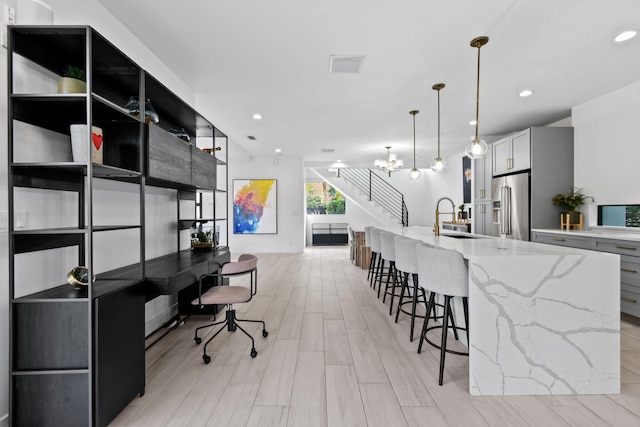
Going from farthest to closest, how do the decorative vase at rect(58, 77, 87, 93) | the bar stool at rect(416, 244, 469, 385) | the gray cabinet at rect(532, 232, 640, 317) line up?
the gray cabinet at rect(532, 232, 640, 317) < the bar stool at rect(416, 244, 469, 385) < the decorative vase at rect(58, 77, 87, 93)

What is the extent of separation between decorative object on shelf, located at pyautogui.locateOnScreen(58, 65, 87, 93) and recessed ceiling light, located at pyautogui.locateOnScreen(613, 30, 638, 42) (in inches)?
167

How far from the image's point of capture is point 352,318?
3.54m

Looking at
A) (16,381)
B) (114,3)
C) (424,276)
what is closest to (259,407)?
(16,381)

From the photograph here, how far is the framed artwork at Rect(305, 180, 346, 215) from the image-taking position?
12.2 metres

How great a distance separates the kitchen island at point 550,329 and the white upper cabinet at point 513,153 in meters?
3.58

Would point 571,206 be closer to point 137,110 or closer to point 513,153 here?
point 513,153

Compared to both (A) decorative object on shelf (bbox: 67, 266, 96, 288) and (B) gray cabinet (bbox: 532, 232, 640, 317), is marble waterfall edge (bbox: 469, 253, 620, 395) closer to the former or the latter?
(B) gray cabinet (bbox: 532, 232, 640, 317)

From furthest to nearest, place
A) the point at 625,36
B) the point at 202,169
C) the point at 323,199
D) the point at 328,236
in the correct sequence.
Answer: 1. the point at 323,199
2. the point at 328,236
3. the point at 202,169
4. the point at 625,36

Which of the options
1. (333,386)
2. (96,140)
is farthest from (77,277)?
(333,386)

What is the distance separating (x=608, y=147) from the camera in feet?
13.8

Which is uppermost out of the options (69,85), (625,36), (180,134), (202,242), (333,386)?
(625,36)

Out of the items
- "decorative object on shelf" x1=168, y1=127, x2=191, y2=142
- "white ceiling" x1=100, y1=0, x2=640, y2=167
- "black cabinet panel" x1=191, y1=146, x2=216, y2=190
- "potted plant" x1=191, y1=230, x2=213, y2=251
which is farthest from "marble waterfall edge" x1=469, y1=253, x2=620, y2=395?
"decorative object on shelf" x1=168, y1=127, x2=191, y2=142

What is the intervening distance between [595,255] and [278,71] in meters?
3.31

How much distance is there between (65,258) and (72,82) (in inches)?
41.8
